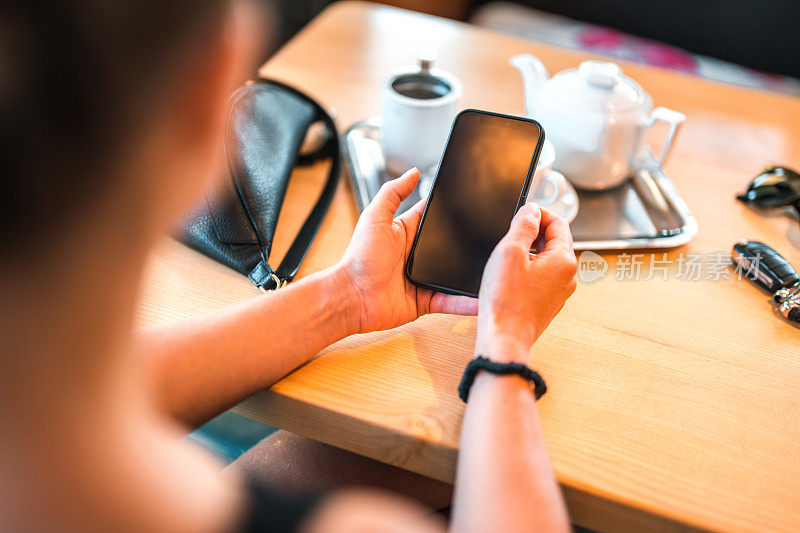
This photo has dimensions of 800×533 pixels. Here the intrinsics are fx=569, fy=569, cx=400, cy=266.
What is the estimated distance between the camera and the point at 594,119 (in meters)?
0.68

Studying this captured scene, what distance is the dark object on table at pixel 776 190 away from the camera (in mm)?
732

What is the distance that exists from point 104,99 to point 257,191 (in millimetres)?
403

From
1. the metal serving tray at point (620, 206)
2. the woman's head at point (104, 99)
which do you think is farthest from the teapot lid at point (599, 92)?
the woman's head at point (104, 99)

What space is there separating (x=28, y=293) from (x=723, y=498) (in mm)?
475

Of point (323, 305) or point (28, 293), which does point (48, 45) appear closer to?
point (28, 293)

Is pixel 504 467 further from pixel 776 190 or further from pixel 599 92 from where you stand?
pixel 776 190

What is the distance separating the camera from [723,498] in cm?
43

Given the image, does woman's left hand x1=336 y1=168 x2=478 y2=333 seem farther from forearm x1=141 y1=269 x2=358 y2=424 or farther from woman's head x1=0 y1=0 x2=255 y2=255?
woman's head x1=0 y1=0 x2=255 y2=255

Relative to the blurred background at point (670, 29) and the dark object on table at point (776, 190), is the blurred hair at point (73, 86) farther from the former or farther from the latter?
the blurred background at point (670, 29)

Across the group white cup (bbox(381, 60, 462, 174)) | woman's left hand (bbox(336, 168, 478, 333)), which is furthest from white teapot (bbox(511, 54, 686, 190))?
woman's left hand (bbox(336, 168, 478, 333))

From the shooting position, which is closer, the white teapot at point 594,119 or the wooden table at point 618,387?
the wooden table at point 618,387

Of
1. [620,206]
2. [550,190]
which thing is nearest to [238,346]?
[550,190]

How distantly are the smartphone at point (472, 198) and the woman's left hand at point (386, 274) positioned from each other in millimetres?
14

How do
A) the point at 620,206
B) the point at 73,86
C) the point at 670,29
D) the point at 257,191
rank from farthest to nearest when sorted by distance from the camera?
1. the point at 670,29
2. the point at 620,206
3. the point at 257,191
4. the point at 73,86
